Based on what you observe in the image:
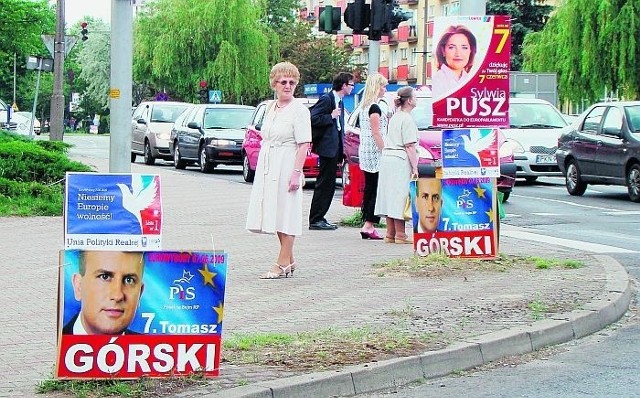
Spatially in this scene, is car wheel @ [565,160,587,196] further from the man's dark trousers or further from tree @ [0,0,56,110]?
tree @ [0,0,56,110]

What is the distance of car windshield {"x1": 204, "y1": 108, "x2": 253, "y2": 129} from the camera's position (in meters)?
31.6

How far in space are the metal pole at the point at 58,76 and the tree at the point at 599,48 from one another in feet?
70.7

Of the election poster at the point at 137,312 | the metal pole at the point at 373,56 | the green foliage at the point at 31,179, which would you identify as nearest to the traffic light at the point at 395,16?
the metal pole at the point at 373,56

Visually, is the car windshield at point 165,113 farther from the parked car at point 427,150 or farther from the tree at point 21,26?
the parked car at point 427,150

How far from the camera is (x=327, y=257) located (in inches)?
515

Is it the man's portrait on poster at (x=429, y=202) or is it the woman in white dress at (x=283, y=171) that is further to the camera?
the man's portrait on poster at (x=429, y=202)

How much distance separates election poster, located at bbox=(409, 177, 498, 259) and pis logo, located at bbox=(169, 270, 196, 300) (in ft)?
19.4

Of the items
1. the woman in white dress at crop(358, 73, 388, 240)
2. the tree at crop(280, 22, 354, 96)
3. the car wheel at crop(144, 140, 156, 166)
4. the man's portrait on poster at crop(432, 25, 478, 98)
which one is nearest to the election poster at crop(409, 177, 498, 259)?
the man's portrait on poster at crop(432, 25, 478, 98)

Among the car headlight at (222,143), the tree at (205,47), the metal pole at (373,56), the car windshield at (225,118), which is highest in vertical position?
the tree at (205,47)

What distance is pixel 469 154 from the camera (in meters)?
12.5

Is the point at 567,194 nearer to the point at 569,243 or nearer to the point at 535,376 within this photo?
the point at 569,243

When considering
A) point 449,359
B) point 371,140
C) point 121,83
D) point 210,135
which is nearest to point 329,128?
point 371,140

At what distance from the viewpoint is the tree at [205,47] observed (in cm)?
6625

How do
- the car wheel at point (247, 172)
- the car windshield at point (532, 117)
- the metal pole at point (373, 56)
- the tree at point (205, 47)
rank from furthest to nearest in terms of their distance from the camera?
the tree at point (205, 47) < the car windshield at point (532, 117) < the car wheel at point (247, 172) < the metal pole at point (373, 56)
